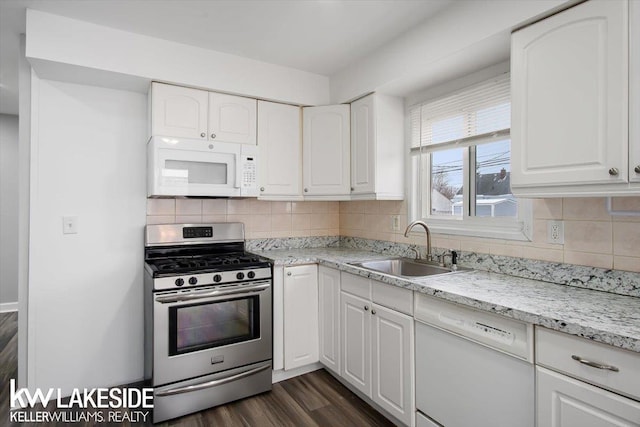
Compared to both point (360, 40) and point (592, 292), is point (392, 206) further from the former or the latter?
point (592, 292)

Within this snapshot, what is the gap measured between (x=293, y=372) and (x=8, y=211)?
3.93m

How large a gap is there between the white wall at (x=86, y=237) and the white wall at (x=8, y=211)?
2.50 meters

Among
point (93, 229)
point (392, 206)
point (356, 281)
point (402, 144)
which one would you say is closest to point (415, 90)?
point (402, 144)

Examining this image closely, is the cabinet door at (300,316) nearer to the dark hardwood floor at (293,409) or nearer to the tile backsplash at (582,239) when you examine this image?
the dark hardwood floor at (293,409)

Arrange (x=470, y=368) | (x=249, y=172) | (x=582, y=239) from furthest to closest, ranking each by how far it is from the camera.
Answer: (x=249, y=172), (x=582, y=239), (x=470, y=368)

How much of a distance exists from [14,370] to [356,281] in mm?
2712

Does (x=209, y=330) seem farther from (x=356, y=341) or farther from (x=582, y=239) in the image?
(x=582, y=239)

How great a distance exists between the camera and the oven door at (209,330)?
2.09 m

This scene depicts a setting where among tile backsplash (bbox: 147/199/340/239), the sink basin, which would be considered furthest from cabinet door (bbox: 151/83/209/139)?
the sink basin

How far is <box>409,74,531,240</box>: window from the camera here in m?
2.07

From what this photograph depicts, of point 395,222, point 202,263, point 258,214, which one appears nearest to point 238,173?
point 258,214

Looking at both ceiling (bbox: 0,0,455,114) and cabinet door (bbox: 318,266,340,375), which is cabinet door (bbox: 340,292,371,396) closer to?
cabinet door (bbox: 318,266,340,375)

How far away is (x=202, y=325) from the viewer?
2.23 metres

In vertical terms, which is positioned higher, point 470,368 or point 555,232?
point 555,232
